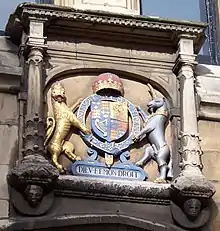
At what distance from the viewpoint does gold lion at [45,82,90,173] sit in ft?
26.5

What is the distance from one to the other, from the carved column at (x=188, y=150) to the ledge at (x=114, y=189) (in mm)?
131

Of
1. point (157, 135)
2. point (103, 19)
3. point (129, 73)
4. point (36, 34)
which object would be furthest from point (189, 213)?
point (36, 34)

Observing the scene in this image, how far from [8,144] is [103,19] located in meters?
1.39

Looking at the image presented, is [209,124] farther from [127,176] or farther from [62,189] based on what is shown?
[62,189]

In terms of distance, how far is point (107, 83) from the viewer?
27.7 ft

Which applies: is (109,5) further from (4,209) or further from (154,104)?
(4,209)

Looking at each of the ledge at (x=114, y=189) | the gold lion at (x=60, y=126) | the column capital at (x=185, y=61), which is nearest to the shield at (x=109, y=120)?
the gold lion at (x=60, y=126)

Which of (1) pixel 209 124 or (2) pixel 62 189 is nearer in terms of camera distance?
(2) pixel 62 189

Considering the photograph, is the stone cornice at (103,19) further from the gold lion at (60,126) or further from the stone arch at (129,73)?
the gold lion at (60,126)

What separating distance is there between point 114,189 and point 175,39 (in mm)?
1549

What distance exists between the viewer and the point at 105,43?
8656 mm

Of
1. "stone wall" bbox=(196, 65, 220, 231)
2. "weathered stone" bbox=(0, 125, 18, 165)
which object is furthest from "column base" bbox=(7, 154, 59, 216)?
"stone wall" bbox=(196, 65, 220, 231)

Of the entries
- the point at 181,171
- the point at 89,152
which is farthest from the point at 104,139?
the point at 181,171

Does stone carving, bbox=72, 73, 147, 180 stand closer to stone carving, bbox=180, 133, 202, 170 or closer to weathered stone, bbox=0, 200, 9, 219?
stone carving, bbox=180, 133, 202, 170
